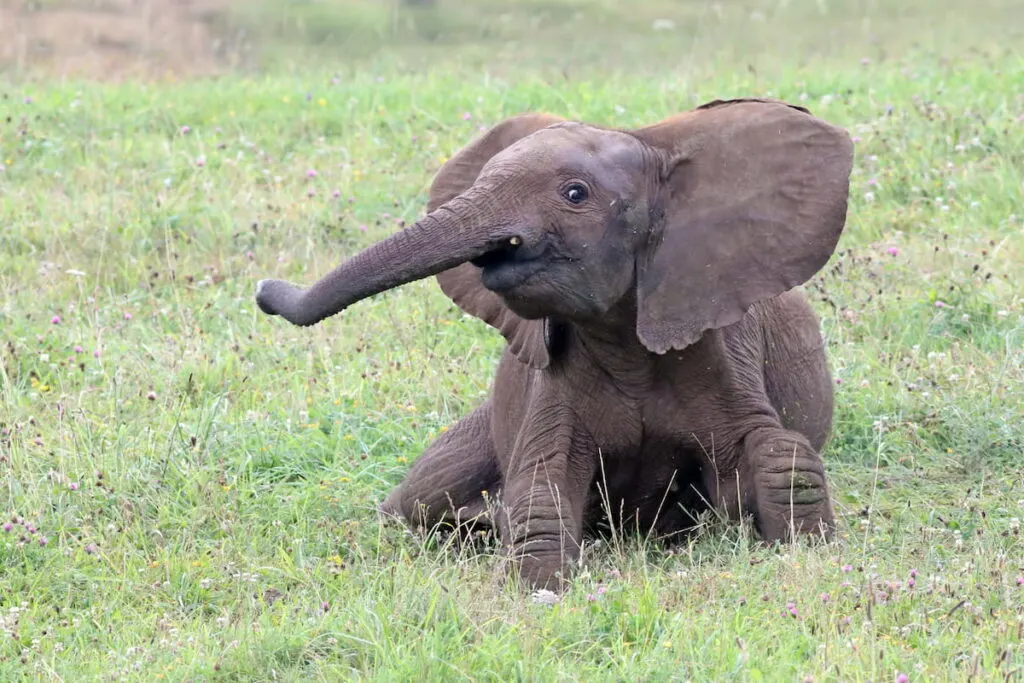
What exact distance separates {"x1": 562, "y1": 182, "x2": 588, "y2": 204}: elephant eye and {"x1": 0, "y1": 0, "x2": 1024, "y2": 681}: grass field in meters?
1.21

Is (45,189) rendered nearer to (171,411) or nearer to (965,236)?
(171,411)

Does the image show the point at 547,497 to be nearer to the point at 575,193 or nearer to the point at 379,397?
the point at 575,193

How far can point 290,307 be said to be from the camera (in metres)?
6.02

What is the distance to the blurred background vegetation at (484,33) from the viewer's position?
15.9 meters

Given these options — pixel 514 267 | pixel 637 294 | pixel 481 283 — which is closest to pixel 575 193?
pixel 514 267

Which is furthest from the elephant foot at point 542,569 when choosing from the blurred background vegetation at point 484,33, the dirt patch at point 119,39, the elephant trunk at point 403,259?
the dirt patch at point 119,39

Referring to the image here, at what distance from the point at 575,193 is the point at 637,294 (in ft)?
1.39

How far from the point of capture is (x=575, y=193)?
6172 millimetres

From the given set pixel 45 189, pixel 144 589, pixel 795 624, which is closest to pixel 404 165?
pixel 45 189

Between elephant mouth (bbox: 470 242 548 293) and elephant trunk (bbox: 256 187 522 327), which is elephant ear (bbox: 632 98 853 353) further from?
elephant trunk (bbox: 256 187 522 327)

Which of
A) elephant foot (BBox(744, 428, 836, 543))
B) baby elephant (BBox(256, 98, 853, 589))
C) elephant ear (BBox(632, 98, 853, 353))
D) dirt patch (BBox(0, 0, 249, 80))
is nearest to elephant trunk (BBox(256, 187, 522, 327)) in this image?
baby elephant (BBox(256, 98, 853, 589))

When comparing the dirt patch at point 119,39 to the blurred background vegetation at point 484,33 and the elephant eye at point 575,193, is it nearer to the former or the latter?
the blurred background vegetation at point 484,33

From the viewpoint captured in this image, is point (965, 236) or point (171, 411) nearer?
point (171, 411)

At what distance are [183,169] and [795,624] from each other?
7100 mm
